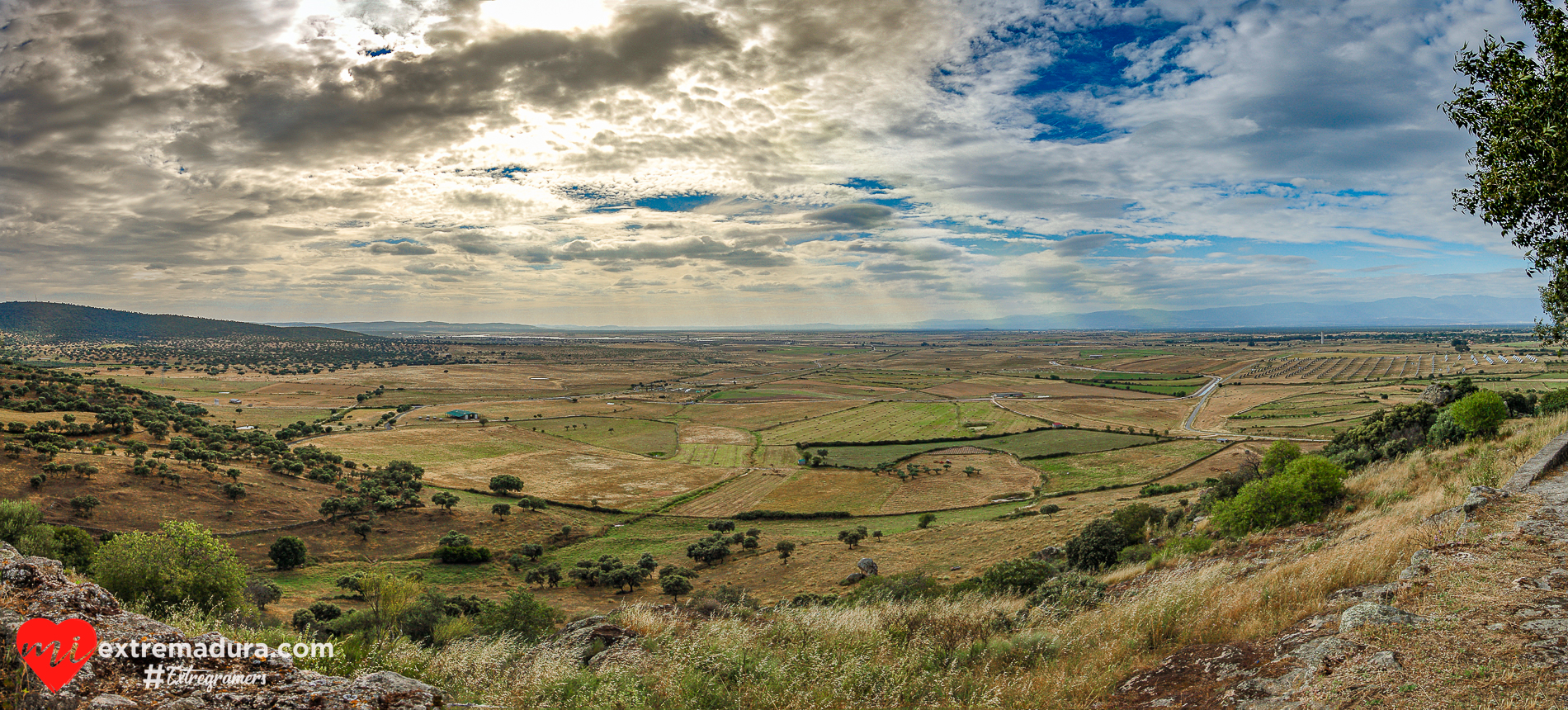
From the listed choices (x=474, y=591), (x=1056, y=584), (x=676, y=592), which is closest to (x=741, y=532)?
(x=676, y=592)

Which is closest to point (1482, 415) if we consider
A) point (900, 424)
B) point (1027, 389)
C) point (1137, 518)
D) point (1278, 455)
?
point (1278, 455)

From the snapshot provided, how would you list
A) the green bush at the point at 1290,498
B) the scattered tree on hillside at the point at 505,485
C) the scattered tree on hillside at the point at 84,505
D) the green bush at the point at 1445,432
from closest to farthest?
the green bush at the point at 1290,498 → the green bush at the point at 1445,432 → the scattered tree on hillside at the point at 84,505 → the scattered tree on hillside at the point at 505,485

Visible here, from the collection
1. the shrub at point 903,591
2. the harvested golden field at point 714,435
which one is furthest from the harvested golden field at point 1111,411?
the shrub at point 903,591

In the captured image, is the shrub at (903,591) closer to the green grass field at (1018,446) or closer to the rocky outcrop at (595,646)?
the rocky outcrop at (595,646)

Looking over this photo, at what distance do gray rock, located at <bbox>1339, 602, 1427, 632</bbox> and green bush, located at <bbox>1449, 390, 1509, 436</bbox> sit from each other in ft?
89.7

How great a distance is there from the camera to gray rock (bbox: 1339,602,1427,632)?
7270mm

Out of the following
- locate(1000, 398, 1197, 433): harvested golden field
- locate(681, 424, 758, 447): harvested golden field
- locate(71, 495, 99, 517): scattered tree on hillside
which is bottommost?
locate(681, 424, 758, 447): harvested golden field

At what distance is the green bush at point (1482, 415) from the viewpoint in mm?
24828

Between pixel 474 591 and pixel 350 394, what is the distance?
13940 centimetres

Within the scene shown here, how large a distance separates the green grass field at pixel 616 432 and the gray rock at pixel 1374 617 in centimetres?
8981

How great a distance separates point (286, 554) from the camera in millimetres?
40656

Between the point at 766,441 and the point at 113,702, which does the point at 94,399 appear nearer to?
the point at 766,441

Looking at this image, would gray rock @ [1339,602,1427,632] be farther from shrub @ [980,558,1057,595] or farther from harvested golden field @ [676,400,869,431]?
harvested golden field @ [676,400,869,431]

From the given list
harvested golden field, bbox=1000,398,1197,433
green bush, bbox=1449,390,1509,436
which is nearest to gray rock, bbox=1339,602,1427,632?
green bush, bbox=1449,390,1509,436
